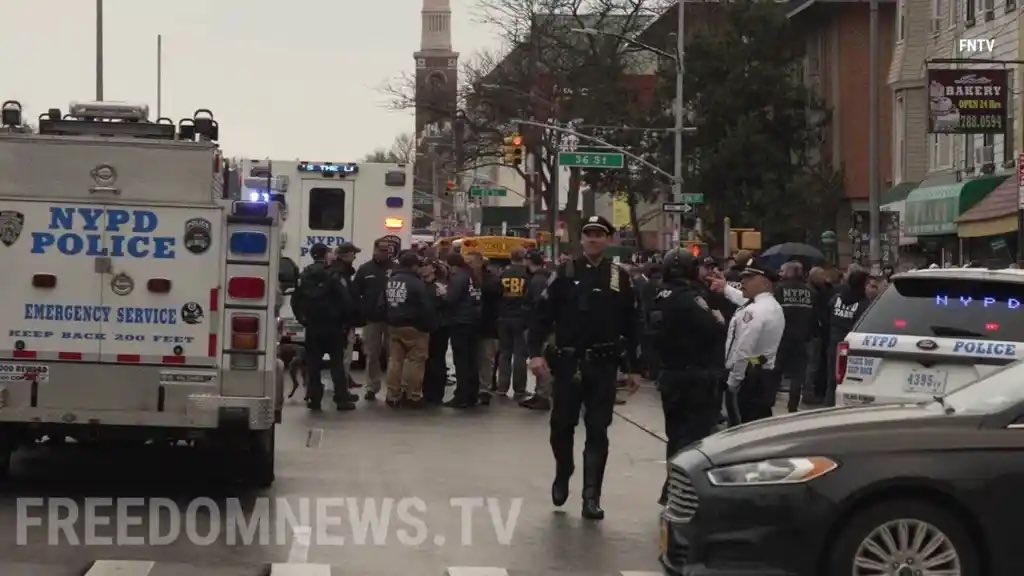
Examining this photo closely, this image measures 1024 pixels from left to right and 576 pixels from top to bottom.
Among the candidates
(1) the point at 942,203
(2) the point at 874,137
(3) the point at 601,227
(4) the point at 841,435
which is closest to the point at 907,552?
(4) the point at 841,435

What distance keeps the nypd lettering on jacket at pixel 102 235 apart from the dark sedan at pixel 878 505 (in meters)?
5.24

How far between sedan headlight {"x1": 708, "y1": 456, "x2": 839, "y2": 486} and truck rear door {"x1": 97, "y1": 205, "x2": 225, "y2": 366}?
4877 mm

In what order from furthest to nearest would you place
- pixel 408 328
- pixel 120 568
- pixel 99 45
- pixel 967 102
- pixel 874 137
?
pixel 99 45
pixel 967 102
pixel 874 137
pixel 408 328
pixel 120 568

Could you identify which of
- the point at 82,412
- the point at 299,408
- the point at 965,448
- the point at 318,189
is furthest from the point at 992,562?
the point at 318,189

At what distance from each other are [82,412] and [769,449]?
17.9 ft

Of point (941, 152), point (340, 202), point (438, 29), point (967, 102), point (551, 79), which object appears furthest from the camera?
point (438, 29)

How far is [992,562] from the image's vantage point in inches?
293

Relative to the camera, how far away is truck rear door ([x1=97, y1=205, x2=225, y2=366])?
38.0 feet

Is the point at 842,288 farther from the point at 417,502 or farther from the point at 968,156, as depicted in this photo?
the point at 968,156

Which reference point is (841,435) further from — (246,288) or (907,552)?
(246,288)

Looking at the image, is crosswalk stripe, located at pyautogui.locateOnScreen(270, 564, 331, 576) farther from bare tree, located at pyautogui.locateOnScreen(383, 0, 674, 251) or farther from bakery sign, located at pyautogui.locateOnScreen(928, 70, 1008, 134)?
bare tree, located at pyautogui.locateOnScreen(383, 0, 674, 251)

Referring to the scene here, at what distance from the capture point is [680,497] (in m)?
8.23

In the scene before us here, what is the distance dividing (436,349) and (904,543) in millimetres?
13004

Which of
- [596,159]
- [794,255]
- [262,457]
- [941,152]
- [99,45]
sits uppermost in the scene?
[99,45]
